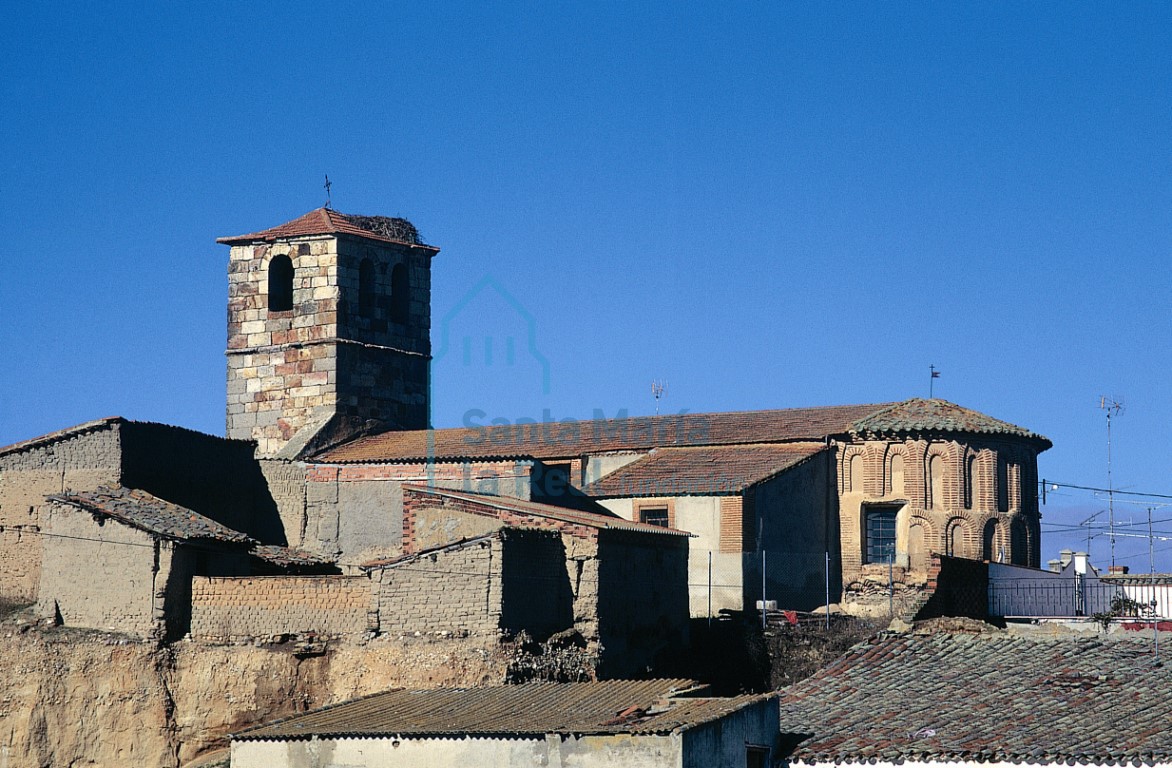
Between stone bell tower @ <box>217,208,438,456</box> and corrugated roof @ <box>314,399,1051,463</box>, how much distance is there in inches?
62.5

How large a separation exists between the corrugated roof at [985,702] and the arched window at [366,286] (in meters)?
18.3

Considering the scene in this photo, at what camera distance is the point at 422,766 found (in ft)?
72.7

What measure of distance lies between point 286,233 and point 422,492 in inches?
531

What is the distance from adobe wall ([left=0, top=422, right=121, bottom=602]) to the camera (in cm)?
3234

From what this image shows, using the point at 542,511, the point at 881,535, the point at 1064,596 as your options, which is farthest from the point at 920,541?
the point at 542,511

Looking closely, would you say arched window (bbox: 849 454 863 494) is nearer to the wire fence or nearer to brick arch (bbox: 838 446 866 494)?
brick arch (bbox: 838 446 866 494)

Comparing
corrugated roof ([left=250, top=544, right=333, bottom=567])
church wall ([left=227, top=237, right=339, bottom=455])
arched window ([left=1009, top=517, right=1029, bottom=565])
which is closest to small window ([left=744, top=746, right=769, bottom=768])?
corrugated roof ([left=250, top=544, right=333, bottom=567])

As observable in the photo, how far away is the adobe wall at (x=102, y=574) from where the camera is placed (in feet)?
97.1

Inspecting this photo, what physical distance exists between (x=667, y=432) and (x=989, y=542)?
650 cm

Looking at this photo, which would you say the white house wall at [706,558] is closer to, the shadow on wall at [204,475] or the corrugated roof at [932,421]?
the corrugated roof at [932,421]

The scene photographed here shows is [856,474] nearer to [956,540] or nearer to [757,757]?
[956,540]

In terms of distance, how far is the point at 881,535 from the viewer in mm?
36719

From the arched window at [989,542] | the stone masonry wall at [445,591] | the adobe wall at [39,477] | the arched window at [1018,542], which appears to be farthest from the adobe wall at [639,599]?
the adobe wall at [39,477]

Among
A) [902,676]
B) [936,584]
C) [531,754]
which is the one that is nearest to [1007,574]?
[936,584]
